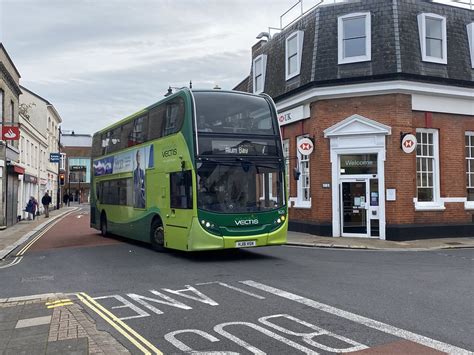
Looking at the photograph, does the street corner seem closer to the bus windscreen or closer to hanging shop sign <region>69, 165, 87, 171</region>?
the bus windscreen

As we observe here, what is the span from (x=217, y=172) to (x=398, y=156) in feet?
27.8

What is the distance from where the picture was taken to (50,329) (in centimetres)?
586

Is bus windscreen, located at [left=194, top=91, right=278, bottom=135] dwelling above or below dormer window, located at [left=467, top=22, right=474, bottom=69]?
below

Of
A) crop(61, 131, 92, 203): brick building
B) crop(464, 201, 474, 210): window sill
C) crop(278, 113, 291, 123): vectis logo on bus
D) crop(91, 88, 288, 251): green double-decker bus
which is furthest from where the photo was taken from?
crop(61, 131, 92, 203): brick building

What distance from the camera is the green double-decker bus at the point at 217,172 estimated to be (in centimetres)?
1132

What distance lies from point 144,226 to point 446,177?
11586 millimetres

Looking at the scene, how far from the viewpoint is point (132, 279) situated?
9.44 metres

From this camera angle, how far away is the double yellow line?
5195 millimetres

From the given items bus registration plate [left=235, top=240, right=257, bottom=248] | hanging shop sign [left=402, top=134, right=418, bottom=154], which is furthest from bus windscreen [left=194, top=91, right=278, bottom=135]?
hanging shop sign [left=402, top=134, right=418, bottom=154]

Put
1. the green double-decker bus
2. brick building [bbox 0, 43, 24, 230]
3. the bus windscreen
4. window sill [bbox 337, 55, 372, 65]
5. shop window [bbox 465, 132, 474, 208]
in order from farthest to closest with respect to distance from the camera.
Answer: brick building [bbox 0, 43, 24, 230] → shop window [bbox 465, 132, 474, 208] → window sill [bbox 337, 55, 372, 65] → the bus windscreen → the green double-decker bus

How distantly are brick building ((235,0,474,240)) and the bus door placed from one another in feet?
24.1

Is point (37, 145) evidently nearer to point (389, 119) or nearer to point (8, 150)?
point (8, 150)

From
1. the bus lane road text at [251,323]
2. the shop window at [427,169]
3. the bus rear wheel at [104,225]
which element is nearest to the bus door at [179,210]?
the bus lane road text at [251,323]

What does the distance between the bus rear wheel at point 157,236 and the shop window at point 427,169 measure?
991 centimetres
